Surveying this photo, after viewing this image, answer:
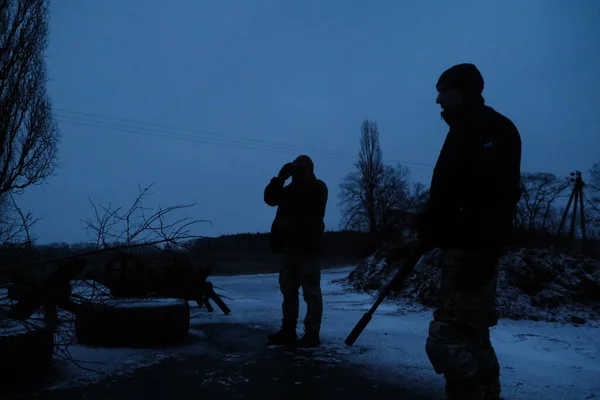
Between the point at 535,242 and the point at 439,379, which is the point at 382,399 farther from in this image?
the point at 535,242

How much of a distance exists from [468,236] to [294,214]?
2.49m

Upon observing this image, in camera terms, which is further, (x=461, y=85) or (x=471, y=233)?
(x=461, y=85)

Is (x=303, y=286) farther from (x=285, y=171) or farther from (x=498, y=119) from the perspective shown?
(x=498, y=119)

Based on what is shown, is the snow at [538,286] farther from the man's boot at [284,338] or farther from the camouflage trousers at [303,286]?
the man's boot at [284,338]

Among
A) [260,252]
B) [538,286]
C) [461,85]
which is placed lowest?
[260,252]

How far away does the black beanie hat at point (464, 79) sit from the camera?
2.60 metres

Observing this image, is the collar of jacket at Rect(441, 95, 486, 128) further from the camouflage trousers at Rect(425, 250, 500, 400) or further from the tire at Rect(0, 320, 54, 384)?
the tire at Rect(0, 320, 54, 384)

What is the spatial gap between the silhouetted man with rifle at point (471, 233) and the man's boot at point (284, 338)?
2268 mm

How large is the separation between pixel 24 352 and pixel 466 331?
8.84ft

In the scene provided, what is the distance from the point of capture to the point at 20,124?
16.6m

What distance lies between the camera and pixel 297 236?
4527 mm

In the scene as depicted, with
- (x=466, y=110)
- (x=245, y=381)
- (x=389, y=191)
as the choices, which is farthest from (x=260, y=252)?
(x=466, y=110)

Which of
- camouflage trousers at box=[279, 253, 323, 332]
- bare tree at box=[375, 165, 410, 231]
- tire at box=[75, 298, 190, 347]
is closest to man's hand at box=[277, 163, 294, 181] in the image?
camouflage trousers at box=[279, 253, 323, 332]

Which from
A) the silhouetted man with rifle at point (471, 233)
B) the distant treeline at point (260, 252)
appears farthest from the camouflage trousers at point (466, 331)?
the distant treeline at point (260, 252)
